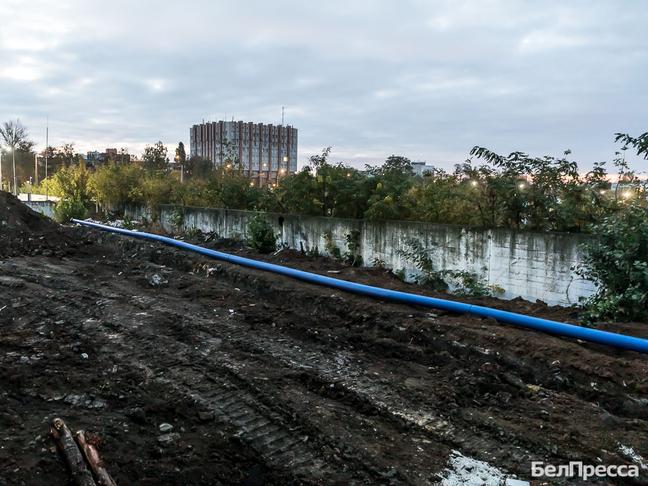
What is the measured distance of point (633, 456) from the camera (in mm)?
3074

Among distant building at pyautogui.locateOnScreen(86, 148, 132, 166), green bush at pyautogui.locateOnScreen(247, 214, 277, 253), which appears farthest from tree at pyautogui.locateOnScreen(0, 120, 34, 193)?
green bush at pyautogui.locateOnScreen(247, 214, 277, 253)

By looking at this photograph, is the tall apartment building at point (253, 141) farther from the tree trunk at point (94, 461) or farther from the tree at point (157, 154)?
the tree trunk at point (94, 461)

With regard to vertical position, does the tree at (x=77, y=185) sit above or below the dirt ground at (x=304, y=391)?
above

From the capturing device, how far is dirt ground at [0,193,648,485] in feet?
9.85

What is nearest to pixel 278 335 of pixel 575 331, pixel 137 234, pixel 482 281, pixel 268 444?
pixel 268 444

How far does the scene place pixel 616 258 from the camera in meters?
5.71

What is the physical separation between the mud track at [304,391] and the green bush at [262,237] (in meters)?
4.63

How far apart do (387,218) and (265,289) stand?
3.05 m

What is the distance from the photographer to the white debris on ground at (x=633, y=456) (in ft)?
9.78

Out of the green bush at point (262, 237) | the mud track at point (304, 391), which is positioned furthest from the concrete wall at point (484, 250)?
the mud track at point (304, 391)

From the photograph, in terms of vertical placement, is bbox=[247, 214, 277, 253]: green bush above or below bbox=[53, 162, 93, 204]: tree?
below

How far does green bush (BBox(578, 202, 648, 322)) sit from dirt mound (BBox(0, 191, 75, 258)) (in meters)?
11.0

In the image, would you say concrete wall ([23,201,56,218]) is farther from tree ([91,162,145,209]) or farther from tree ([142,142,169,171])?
tree ([142,142,169,171])

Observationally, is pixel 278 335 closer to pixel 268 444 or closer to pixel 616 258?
pixel 268 444
